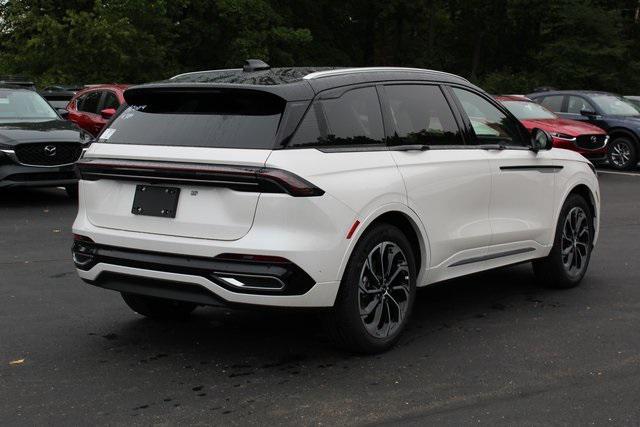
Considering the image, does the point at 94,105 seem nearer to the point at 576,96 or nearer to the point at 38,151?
the point at 38,151

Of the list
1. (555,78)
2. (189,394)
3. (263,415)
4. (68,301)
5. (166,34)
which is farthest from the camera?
(555,78)

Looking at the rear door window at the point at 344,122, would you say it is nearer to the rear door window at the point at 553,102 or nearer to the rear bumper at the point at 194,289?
the rear bumper at the point at 194,289

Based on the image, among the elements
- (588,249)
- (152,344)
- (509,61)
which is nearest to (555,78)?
(509,61)

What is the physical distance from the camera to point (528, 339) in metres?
5.64

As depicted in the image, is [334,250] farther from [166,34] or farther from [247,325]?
[166,34]

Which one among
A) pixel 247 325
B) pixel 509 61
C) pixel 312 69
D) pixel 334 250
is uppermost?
pixel 312 69

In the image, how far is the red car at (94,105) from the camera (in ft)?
54.9

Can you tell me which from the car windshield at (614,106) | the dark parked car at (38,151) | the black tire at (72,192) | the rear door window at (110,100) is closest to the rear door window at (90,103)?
the rear door window at (110,100)

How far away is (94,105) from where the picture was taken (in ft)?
56.5

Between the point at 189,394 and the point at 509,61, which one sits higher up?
the point at 189,394

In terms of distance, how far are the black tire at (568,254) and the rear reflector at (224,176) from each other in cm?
289

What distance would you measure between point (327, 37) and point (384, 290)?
48.6m

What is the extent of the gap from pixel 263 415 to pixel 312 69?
2254 millimetres

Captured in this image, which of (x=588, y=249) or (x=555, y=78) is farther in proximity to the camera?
(x=555, y=78)
